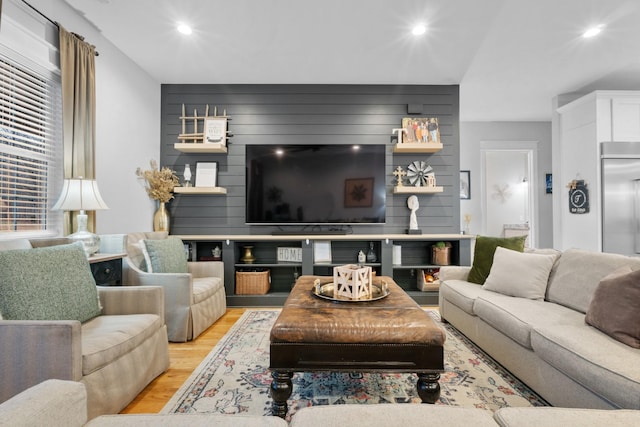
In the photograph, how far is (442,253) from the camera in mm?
3896

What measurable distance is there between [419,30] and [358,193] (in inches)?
70.1

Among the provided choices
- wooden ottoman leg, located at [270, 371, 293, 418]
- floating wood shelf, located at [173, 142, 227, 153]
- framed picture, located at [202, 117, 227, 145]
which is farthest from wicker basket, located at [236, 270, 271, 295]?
wooden ottoman leg, located at [270, 371, 293, 418]

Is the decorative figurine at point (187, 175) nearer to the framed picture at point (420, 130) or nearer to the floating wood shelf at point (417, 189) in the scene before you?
the floating wood shelf at point (417, 189)

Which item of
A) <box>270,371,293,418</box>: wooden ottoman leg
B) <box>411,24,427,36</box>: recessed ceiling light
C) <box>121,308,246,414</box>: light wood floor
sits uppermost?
<box>411,24,427,36</box>: recessed ceiling light

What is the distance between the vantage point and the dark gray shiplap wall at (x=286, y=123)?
13.5 feet

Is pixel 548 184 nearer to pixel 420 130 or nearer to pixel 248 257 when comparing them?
pixel 420 130

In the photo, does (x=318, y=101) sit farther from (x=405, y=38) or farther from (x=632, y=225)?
(x=632, y=225)

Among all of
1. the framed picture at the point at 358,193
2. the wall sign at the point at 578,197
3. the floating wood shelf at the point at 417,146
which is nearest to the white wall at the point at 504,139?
the wall sign at the point at 578,197

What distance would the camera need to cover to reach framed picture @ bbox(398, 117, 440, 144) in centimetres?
400

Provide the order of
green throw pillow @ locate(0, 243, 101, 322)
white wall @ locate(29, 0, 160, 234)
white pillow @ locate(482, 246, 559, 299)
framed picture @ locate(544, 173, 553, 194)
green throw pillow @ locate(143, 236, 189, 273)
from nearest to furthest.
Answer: green throw pillow @ locate(0, 243, 101, 322) < white pillow @ locate(482, 246, 559, 299) < green throw pillow @ locate(143, 236, 189, 273) < white wall @ locate(29, 0, 160, 234) < framed picture @ locate(544, 173, 553, 194)

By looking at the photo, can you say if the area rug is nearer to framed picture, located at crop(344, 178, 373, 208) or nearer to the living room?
the living room

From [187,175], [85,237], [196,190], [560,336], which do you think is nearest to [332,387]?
[560,336]

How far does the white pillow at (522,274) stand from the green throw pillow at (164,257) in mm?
2695

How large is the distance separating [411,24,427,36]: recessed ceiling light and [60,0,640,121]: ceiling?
43 mm
